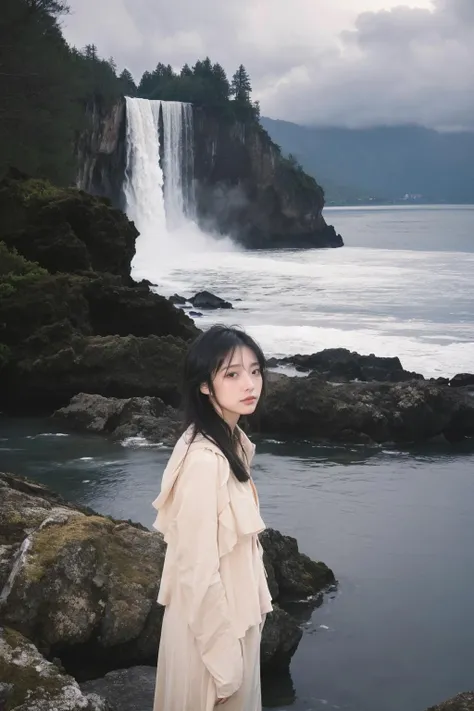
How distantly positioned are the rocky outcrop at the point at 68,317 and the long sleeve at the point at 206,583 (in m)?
11.5

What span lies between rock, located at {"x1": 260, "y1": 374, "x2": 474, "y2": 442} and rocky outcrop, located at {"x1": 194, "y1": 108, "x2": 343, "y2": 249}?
73226 millimetres

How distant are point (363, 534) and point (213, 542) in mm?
6392

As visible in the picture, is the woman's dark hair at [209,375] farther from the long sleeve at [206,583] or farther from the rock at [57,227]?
the rock at [57,227]

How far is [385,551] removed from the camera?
8930 millimetres

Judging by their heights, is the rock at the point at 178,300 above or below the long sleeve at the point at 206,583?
below

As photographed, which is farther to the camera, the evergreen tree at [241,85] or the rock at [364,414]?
the evergreen tree at [241,85]

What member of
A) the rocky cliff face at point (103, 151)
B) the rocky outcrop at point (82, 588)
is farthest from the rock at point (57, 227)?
the rocky cliff face at point (103, 151)

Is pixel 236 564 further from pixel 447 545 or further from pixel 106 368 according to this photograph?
pixel 106 368

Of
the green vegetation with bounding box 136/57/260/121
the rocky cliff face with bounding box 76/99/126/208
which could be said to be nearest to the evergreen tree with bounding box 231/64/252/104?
the green vegetation with bounding box 136/57/260/121

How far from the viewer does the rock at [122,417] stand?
42.3 feet

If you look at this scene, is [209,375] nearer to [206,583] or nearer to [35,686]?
[206,583]

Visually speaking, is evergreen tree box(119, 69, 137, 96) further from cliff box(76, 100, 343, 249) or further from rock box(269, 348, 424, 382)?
rock box(269, 348, 424, 382)

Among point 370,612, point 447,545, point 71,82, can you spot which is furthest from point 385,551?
point 71,82

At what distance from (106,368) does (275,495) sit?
→ 4.85 m
